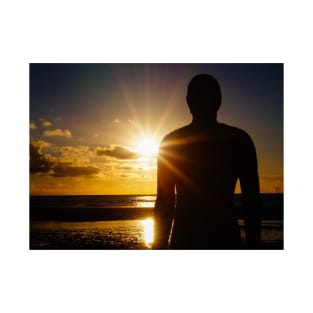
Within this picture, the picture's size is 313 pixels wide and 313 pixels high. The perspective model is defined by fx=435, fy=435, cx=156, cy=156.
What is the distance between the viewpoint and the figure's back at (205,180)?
3.11 m

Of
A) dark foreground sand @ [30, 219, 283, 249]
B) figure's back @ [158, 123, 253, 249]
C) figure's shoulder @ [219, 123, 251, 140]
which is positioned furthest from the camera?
dark foreground sand @ [30, 219, 283, 249]

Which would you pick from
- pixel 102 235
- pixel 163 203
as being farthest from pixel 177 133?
pixel 102 235

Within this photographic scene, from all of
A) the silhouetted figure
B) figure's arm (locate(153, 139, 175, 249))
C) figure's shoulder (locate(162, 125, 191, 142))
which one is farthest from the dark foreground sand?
figure's shoulder (locate(162, 125, 191, 142))

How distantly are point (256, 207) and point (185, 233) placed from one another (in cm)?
57

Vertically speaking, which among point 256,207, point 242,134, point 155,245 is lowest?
point 155,245

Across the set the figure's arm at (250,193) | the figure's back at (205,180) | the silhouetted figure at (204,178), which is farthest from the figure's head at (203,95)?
the figure's arm at (250,193)

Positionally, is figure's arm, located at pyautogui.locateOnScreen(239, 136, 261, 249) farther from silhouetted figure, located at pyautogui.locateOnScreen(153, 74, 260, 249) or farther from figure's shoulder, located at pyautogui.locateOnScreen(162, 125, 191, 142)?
figure's shoulder, located at pyautogui.locateOnScreen(162, 125, 191, 142)

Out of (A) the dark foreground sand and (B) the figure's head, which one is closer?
(B) the figure's head

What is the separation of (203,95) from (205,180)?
64cm

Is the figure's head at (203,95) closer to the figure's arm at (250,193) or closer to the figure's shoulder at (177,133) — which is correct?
the figure's shoulder at (177,133)

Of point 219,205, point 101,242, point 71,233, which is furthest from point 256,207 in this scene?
point 71,233

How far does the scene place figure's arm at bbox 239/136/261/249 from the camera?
3.20 meters

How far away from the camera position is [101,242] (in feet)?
29.6

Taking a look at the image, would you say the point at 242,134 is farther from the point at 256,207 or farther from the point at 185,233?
the point at 185,233
